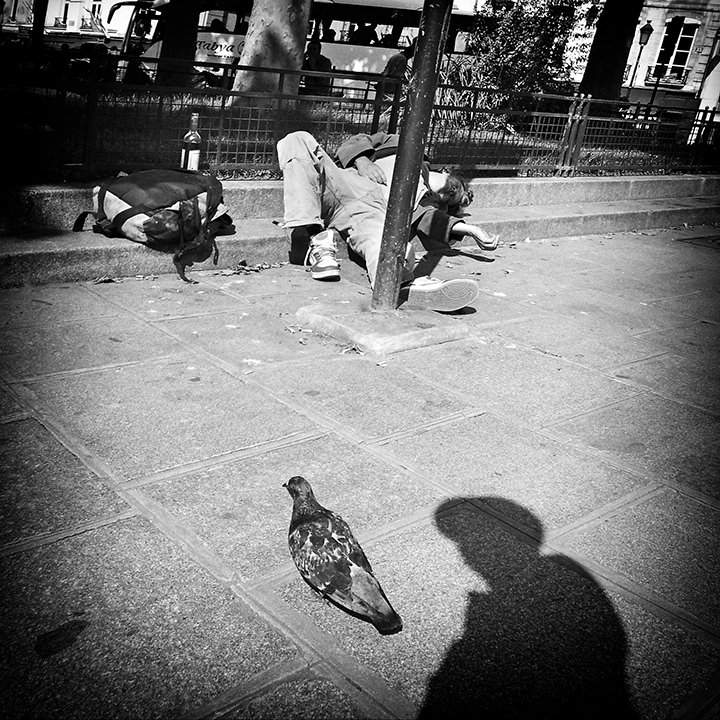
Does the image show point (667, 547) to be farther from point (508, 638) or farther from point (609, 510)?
point (508, 638)

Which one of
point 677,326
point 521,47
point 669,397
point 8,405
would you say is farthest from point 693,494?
Answer: point 521,47

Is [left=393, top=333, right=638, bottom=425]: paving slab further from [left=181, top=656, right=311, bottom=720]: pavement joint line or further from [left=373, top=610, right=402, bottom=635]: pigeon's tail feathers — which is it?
[left=181, top=656, right=311, bottom=720]: pavement joint line

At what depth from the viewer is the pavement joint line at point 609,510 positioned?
3.10 metres

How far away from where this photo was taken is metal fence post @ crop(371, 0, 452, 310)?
4706mm

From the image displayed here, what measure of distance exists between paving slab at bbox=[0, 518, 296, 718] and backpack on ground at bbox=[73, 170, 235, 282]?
11.6 feet

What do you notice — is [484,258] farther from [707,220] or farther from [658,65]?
[658,65]

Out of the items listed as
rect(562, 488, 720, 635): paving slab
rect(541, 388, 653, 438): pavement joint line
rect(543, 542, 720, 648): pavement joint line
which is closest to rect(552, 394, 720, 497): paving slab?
rect(541, 388, 653, 438): pavement joint line

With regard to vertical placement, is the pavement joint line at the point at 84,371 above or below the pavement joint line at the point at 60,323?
above

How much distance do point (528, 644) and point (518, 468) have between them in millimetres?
1219

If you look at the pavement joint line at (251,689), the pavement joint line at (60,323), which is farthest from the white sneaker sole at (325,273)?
the pavement joint line at (251,689)

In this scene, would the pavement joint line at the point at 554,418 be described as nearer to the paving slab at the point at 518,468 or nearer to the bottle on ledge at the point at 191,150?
the paving slab at the point at 518,468

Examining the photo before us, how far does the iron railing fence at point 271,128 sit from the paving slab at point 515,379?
321 centimetres

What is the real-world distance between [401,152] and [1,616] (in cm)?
360

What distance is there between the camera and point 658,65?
44.9 metres
